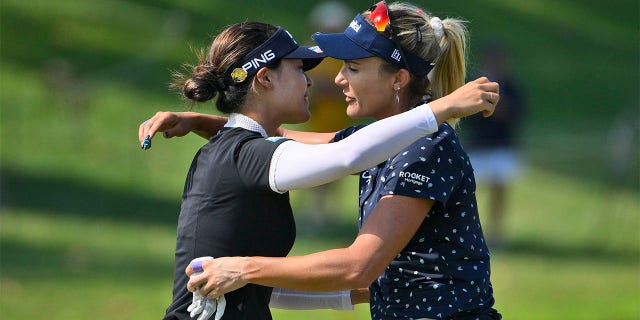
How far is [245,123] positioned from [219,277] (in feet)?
1.88

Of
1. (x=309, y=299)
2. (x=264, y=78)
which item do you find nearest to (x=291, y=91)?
(x=264, y=78)

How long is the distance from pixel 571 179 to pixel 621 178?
67 cm

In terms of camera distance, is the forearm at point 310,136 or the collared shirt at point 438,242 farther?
the forearm at point 310,136

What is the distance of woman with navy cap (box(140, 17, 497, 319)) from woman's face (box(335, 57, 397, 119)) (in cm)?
16

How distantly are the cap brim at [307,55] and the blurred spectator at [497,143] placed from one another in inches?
261

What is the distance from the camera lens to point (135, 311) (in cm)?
896

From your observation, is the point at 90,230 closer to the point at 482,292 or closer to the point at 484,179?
the point at 484,179

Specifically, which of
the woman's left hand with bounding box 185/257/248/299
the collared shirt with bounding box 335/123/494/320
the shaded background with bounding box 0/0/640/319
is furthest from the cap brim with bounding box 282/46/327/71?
the shaded background with bounding box 0/0/640/319

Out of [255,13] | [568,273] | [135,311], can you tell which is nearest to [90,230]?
[135,311]

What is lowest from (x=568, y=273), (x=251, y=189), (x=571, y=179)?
(x=568, y=273)

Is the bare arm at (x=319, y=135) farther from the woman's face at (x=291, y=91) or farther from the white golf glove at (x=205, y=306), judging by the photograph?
the white golf glove at (x=205, y=306)

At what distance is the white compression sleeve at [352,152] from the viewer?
3.66 m

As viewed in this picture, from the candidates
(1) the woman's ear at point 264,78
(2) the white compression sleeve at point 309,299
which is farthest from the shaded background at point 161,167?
(1) the woman's ear at point 264,78

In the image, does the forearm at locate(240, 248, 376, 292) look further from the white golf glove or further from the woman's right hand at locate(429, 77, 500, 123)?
the woman's right hand at locate(429, 77, 500, 123)
